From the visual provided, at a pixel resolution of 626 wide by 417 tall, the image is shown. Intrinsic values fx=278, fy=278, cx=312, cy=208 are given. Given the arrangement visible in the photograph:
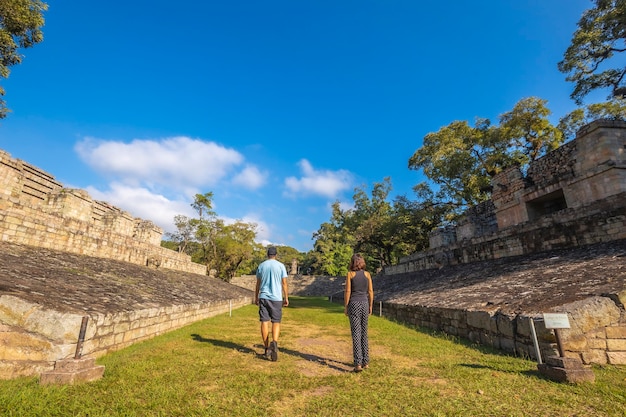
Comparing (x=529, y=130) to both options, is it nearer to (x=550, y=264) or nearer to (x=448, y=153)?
(x=448, y=153)

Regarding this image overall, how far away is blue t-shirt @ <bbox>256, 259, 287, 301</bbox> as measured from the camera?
509cm

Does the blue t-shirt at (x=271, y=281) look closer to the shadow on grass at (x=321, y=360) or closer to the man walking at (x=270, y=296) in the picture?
the man walking at (x=270, y=296)

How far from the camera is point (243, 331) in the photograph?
25.0 ft

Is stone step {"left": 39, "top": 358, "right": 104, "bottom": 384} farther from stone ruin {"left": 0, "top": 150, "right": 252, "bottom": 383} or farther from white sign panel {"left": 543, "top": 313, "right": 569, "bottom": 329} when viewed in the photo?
white sign panel {"left": 543, "top": 313, "right": 569, "bottom": 329}

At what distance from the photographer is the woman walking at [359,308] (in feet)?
13.5

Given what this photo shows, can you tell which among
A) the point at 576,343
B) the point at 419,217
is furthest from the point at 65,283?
the point at 419,217

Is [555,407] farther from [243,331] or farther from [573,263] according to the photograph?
[243,331]

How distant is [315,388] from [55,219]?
1019 cm

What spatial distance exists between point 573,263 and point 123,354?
9.66 m

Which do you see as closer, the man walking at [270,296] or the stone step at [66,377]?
the stone step at [66,377]

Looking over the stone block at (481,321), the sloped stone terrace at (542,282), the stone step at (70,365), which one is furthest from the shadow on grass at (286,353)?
the sloped stone terrace at (542,282)

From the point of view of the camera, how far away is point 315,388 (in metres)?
3.38

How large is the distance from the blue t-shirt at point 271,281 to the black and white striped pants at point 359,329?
1.46 m

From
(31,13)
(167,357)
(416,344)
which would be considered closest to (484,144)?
(416,344)
